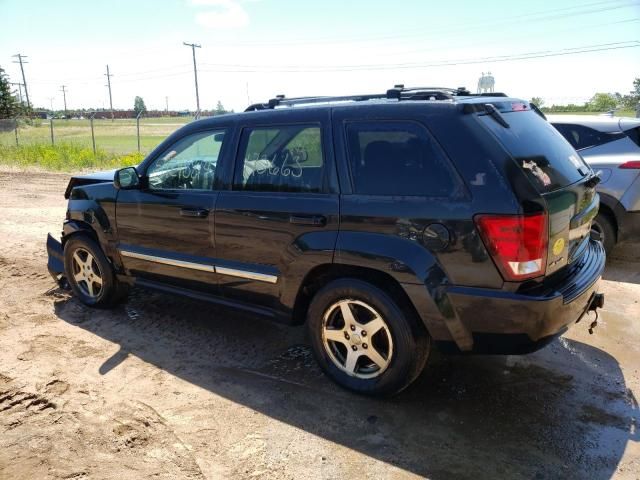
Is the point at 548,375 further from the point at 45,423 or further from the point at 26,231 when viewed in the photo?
the point at 26,231

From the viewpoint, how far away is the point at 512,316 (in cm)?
266

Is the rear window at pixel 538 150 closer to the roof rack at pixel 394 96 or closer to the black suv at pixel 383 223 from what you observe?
the black suv at pixel 383 223

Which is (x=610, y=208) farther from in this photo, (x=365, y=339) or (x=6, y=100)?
(x=6, y=100)

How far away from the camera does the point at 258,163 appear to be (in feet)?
11.7

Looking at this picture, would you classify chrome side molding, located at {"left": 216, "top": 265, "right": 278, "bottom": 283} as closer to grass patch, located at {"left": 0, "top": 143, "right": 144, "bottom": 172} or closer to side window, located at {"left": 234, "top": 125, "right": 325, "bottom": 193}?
side window, located at {"left": 234, "top": 125, "right": 325, "bottom": 193}

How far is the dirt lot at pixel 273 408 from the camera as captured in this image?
265cm

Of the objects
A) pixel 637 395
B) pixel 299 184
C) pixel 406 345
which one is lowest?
pixel 637 395

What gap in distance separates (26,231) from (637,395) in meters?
8.01

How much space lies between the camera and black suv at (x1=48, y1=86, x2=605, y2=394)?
105 inches

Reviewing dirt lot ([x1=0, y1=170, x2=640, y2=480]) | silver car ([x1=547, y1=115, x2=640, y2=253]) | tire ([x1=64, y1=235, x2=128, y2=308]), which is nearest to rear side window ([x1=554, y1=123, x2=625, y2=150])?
silver car ([x1=547, y1=115, x2=640, y2=253])

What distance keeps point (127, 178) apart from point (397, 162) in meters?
2.35

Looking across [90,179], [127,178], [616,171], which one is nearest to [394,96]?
[127,178]

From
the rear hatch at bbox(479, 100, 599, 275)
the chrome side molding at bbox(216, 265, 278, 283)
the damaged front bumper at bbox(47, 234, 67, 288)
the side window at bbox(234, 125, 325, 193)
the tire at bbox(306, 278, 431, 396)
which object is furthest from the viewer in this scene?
the damaged front bumper at bbox(47, 234, 67, 288)

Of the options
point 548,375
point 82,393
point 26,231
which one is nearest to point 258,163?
point 82,393
